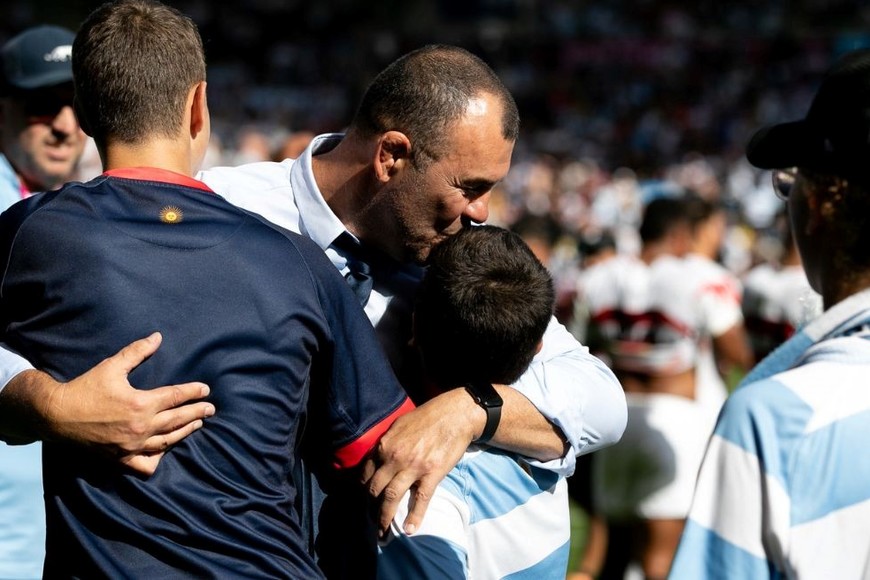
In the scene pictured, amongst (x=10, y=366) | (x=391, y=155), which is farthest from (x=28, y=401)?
(x=391, y=155)

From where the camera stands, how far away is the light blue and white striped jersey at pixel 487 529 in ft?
6.69

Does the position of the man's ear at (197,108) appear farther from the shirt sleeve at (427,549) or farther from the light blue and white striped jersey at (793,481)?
the light blue and white striped jersey at (793,481)

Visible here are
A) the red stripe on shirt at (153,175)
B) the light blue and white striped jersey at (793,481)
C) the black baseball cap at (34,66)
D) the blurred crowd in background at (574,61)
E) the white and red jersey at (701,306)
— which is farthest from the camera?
the blurred crowd in background at (574,61)

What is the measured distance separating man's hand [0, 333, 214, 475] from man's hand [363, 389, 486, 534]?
33 cm

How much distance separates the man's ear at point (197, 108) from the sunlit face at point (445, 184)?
54 cm

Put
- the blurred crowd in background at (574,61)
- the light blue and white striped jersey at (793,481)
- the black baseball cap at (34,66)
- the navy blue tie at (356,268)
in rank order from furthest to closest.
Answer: the blurred crowd in background at (574,61), the black baseball cap at (34,66), the navy blue tie at (356,268), the light blue and white striped jersey at (793,481)

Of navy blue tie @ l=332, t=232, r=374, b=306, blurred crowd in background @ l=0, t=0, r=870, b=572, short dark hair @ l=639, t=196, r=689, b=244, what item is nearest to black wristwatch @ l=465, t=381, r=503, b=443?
navy blue tie @ l=332, t=232, r=374, b=306

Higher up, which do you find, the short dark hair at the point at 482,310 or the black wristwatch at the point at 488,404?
the short dark hair at the point at 482,310

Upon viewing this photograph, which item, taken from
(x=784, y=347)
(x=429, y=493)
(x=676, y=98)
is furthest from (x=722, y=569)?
(x=676, y=98)

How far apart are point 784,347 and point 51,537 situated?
4.64 ft

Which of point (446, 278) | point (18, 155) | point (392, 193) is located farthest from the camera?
point (18, 155)

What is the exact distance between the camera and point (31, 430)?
6.05ft

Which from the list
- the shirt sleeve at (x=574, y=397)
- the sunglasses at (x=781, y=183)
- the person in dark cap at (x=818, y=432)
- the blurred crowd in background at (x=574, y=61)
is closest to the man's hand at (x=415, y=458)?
the shirt sleeve at (x=574, y=397)

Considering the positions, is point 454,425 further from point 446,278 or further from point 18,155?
point 18,155
